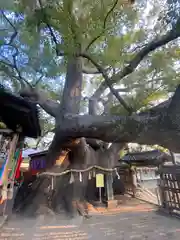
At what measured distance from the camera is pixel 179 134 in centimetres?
333

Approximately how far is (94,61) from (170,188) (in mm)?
6121

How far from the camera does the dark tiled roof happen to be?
10.4ft

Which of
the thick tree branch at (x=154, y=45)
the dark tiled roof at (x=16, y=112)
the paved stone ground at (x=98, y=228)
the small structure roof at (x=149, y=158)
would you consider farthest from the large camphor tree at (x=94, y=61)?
the small structure roof at (x=149, y=158)

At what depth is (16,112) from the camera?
11.2ft

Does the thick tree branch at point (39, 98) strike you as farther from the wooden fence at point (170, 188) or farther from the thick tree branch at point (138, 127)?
the wooden fence at point (170, 188)

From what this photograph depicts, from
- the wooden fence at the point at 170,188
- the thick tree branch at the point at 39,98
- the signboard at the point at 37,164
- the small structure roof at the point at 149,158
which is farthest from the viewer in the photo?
the small structure roof at the point at 149,158

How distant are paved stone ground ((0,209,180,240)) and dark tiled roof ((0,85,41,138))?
3160 mm

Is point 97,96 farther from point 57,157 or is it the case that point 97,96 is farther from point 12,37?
point 12,37

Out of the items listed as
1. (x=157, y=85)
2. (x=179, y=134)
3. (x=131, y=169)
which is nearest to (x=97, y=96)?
(x=157, y=85)

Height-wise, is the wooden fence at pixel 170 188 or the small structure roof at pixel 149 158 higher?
the small structure roof at pixel 149 158

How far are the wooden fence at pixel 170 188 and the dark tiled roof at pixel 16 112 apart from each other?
5677mm

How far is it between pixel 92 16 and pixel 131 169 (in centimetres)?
945

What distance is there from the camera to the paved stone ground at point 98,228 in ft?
15.2

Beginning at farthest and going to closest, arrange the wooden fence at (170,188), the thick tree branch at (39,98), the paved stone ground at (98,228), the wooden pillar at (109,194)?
the wooden pillar at (109,194), the wooden fence at (170,188), the thick tree branch at (39,98), the paved stone ground at (98,228)
